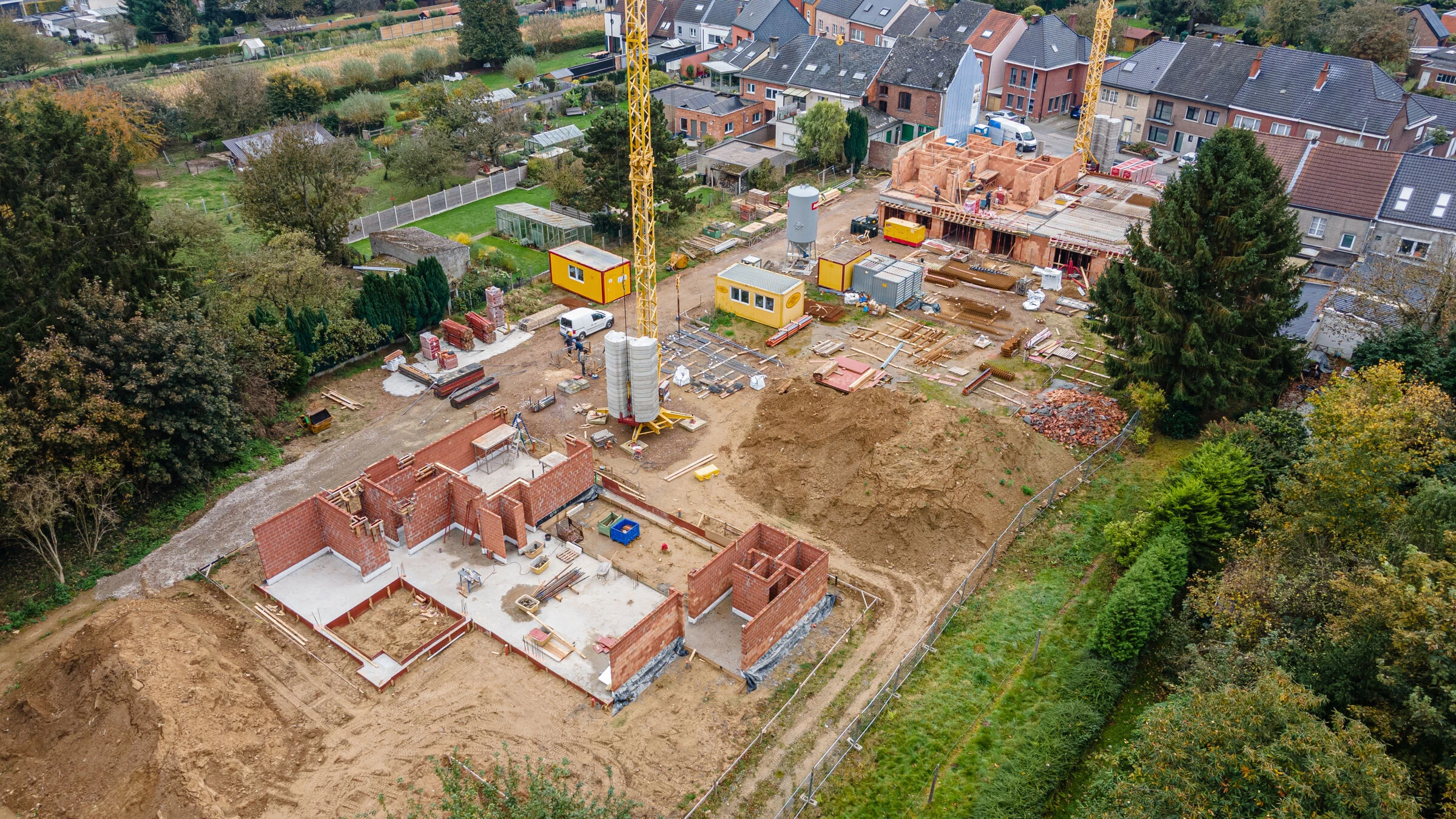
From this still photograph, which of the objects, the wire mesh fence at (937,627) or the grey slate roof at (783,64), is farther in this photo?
the grey slate roof at (783,64)

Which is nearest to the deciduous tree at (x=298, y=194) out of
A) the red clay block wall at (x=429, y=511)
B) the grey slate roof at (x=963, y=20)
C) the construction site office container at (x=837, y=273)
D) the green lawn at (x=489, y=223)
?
the green lawn at (x=489, y=223)

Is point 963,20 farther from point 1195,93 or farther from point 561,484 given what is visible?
point 561,484

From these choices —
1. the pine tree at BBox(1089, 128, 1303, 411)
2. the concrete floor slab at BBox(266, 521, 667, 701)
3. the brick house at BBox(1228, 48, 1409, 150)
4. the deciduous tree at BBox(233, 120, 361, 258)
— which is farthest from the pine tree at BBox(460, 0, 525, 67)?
the pine tree at BBox(1089, 128, 1303, 411)

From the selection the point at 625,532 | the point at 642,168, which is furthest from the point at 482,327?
the point at 625,532

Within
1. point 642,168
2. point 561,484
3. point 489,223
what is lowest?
point 561,484

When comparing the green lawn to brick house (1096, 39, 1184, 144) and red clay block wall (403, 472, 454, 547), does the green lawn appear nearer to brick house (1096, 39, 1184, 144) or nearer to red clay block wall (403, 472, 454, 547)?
red clay block wall (403, 472, 454, 547)

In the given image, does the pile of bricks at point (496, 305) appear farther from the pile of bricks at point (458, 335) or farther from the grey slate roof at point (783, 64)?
the grey slate roof at point (783, 64)
